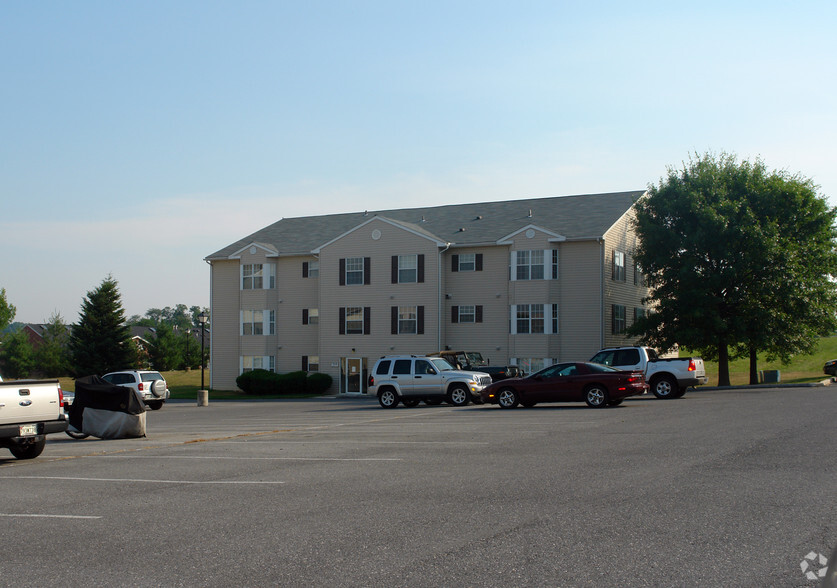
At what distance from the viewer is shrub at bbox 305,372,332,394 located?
160ft

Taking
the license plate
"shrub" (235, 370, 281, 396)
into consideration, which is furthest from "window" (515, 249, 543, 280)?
the license plate

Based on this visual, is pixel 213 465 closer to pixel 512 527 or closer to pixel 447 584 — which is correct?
pixel 512 527

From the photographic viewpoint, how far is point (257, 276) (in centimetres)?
5281

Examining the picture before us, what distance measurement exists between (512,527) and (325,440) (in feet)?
33.6

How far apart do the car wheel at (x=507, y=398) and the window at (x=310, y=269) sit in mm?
25603

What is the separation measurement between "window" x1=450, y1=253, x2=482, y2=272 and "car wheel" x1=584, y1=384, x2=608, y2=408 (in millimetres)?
20543

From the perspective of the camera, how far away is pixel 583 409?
25875 millimetres

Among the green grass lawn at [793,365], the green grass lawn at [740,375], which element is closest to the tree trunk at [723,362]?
the green grass lawn at [740,375]

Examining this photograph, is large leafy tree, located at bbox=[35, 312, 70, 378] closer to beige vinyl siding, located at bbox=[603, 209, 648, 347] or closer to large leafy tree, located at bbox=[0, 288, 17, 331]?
large leafy tree, located at bbox=[0, 288, 17, 331]

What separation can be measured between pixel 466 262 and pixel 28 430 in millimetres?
33873

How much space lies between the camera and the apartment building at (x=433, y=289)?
44125 millimetres

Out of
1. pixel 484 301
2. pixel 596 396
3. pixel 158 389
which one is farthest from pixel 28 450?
pixel 484 301

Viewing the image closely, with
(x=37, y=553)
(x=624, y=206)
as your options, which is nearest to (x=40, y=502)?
(x=37, y=553)

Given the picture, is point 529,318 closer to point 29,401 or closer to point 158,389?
point 158,389
